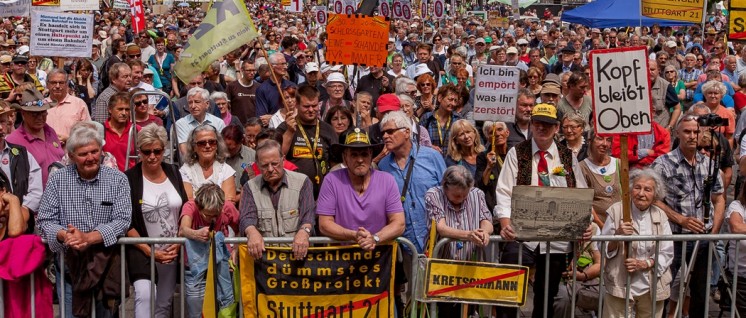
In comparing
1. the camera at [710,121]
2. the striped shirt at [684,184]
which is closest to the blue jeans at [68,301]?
Result: the striped shirt at [684,184]

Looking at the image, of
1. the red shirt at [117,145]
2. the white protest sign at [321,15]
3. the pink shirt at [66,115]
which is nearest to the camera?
the red shirt at [117,145]

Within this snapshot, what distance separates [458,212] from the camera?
672 cm

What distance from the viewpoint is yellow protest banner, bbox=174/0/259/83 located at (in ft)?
29.3

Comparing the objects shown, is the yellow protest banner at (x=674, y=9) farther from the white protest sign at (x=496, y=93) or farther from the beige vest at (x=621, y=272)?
the beige vest at (x=621, y=272)

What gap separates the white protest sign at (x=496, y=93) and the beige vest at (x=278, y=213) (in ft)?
9.35

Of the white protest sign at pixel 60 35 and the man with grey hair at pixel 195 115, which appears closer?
the man with grey hair at pixel 195 115

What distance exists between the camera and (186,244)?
627 centimetres

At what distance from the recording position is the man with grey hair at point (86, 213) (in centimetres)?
627

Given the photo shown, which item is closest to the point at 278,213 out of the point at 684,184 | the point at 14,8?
the point at 684,184

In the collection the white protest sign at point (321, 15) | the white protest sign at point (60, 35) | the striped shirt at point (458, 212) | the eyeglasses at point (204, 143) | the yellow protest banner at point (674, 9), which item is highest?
→ the white protest sign at point (321, 15)

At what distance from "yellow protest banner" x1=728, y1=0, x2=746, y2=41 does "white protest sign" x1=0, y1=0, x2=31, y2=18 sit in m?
13.2

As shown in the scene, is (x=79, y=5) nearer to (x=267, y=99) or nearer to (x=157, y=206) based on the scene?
(x=267, y=99)

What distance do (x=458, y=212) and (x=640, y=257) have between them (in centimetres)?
123

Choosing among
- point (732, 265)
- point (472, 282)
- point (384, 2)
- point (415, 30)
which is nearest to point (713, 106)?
point (732, 265)
